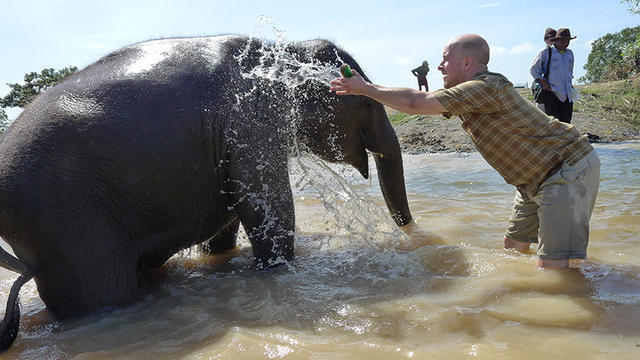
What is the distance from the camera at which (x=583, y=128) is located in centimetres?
1188

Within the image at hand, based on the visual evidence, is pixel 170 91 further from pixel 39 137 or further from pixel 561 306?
pixel 561 306

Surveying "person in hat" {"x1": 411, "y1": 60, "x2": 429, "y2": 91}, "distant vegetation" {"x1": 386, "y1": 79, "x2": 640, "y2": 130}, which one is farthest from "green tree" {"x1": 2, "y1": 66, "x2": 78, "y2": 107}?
"distant vegetation" {"x1": 386, "y1": 79, "x2": 640, "y2": 130}

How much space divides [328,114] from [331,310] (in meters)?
1.74

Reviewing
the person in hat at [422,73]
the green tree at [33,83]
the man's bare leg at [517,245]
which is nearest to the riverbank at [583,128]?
the person in hat at [422,73]

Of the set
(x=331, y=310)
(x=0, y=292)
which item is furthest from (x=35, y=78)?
(x=331, y=310)

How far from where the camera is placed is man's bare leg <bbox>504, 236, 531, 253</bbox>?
12.9 feet

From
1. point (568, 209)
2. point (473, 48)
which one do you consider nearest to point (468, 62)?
point (473, 48)

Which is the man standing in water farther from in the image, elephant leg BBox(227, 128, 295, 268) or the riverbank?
the riverbank

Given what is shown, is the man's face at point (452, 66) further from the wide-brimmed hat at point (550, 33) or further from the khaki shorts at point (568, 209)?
the wide-brimmed hat at point (550, 33)

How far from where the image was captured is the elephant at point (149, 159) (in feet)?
9.42

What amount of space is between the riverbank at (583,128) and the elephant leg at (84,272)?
9.50 metres

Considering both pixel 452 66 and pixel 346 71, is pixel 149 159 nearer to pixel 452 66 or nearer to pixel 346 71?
pixel 346 71

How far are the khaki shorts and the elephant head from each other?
141 cm

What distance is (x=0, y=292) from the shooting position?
3801 mm
